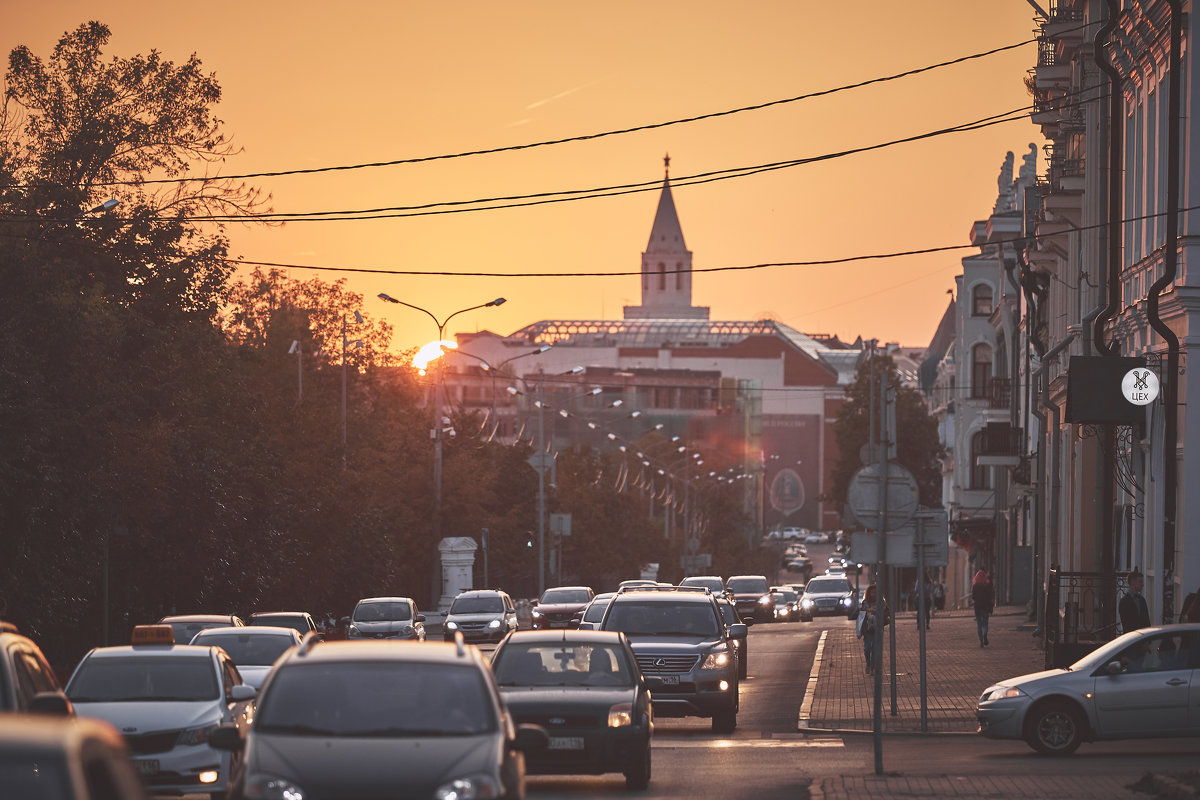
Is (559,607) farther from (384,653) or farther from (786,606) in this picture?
(384,653)

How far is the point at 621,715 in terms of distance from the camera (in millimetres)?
17000

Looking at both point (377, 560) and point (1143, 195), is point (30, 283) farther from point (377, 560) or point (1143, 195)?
point (377, 560)

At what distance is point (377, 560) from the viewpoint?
5419 cm

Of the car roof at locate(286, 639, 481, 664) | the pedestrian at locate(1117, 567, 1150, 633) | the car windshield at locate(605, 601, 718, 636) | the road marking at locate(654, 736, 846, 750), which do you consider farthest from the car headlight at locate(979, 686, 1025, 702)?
the car roof at locate(286, 639, 481, 664)

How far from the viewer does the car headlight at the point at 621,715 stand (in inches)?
666

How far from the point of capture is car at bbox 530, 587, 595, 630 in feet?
164

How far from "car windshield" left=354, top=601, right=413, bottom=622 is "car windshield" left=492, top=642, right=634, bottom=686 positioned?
24.2 meters

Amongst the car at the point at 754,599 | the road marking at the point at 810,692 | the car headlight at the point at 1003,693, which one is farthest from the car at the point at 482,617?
the car headlight at the point at 1003,693

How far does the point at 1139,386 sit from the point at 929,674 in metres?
8.76

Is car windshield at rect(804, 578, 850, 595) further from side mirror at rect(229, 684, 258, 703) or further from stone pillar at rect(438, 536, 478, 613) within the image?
side mirror at rect(229, 684, 258, 703)

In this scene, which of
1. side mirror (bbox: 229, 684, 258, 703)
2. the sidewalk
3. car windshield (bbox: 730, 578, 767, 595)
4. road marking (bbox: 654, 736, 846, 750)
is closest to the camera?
side mirror (bbox: 229, 684, 258, 703)

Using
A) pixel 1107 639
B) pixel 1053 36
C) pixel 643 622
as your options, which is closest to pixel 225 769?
pixel 643 622

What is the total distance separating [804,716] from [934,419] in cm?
8385

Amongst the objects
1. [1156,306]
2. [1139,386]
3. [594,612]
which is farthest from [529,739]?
[594,612]
